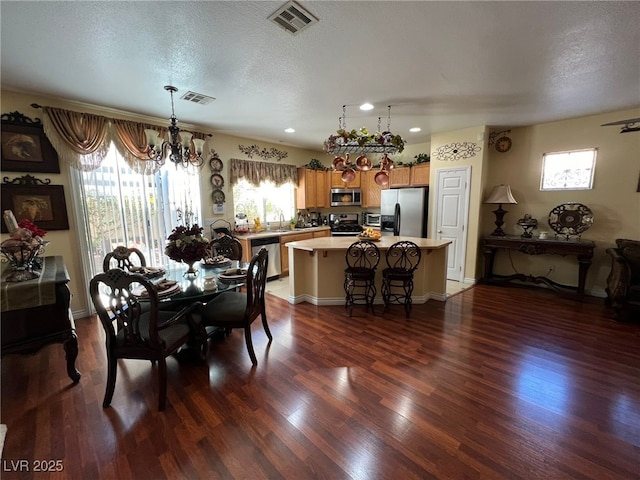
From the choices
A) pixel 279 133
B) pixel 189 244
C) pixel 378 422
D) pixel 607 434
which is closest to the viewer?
pixel 607 434

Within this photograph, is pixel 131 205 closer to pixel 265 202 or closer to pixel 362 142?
pixel 265 202

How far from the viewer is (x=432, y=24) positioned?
1854mm

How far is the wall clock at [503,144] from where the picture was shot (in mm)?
4637

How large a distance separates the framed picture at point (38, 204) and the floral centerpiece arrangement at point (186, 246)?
5.95 feet

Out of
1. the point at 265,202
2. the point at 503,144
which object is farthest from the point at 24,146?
the point at 503,144

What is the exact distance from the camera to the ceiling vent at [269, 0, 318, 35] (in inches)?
66.7

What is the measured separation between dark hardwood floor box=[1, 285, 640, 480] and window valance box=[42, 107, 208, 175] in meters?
2.13

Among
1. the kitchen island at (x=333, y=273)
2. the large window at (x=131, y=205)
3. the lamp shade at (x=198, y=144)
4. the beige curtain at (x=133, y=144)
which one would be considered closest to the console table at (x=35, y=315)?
the large window at (x=131, y=205)

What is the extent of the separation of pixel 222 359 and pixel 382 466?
5.49 feet

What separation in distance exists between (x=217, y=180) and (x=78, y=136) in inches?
74.0

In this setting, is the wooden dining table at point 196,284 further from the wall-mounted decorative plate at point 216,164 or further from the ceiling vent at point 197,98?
the wall-mounted decorative plate at point 216,164

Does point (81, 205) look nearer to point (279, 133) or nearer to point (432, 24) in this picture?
point (279, 133)

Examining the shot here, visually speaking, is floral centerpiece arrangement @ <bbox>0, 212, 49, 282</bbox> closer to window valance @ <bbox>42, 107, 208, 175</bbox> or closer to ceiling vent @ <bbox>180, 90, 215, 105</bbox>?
window valance @ <bbox>42, 107, 208, 175</bbox>

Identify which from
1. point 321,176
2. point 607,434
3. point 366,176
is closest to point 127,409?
point 607,434
